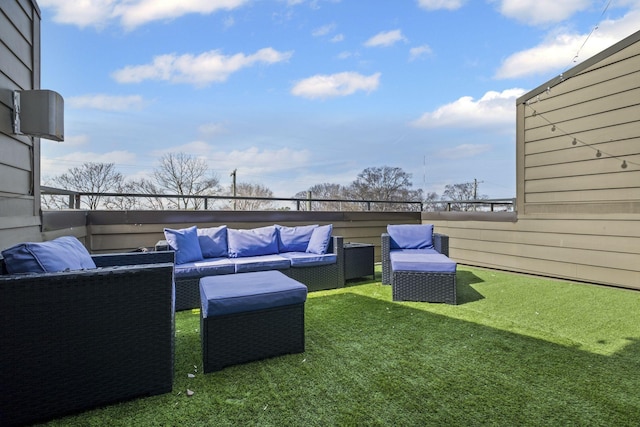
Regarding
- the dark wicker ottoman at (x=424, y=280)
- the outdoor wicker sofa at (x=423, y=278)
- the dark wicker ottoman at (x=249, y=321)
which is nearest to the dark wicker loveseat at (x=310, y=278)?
the outdoor wicker sofa at (x=423, y=278)

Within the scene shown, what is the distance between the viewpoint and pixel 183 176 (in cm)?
725

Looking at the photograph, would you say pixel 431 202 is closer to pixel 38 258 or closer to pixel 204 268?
pixel 204 268

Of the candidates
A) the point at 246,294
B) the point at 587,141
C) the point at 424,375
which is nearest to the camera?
the point at 424,375

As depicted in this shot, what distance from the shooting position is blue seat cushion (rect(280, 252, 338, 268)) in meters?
3.88

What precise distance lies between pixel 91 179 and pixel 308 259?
434 centimetres

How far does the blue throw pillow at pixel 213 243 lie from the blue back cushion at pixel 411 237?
2207 millimetres

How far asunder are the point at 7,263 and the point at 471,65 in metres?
7.05

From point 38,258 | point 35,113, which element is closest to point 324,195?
point 35,113

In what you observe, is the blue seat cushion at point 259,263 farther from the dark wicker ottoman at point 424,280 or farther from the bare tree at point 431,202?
the bare tree at point 431,202

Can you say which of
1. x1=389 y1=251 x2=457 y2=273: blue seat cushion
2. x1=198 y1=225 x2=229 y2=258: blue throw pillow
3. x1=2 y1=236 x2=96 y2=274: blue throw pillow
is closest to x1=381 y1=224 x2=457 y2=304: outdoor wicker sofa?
x1=389 y1=251 x2=457 y2=273: blue seat cushion

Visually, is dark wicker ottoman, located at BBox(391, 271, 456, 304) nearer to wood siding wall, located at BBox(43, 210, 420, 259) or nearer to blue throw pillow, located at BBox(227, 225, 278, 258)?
blue throw pillow, located at BBox(227, 225, 278, 258)

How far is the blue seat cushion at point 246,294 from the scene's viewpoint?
2006 mm

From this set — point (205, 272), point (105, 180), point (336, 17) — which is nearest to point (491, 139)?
point (336, 17)

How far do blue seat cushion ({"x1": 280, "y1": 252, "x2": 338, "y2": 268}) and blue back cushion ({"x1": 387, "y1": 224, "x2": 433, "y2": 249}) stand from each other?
3.10 ft
